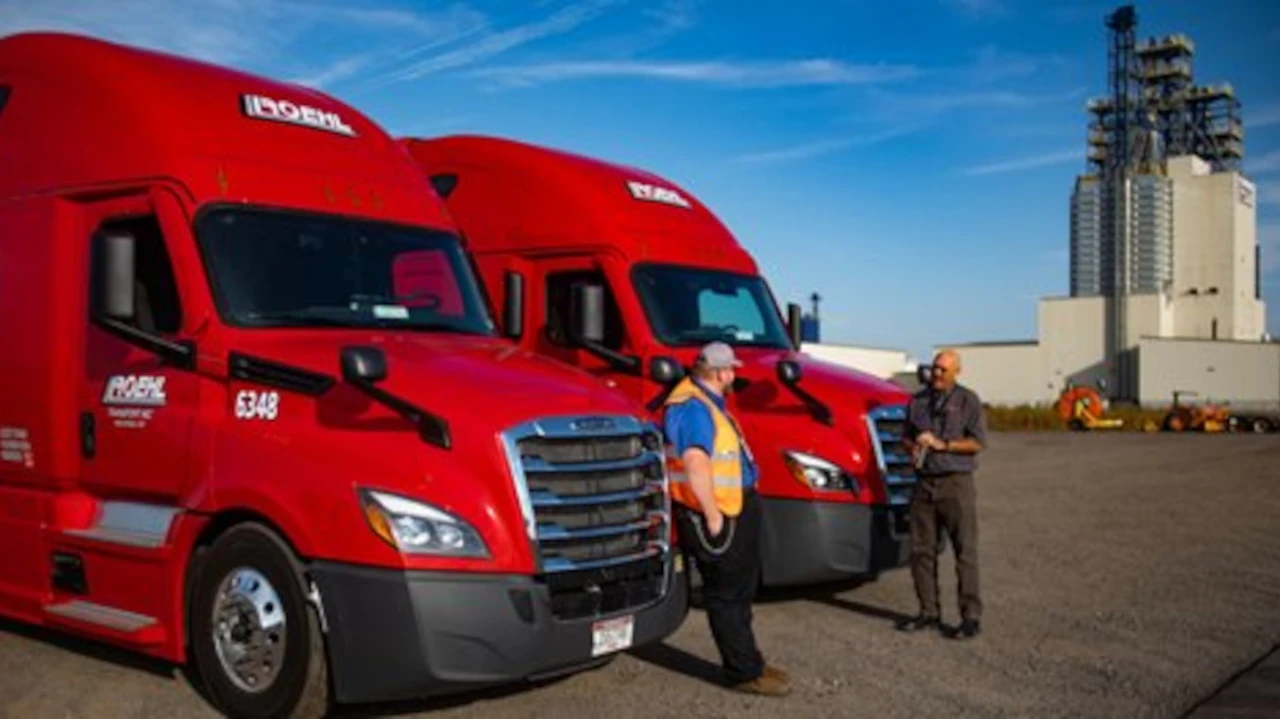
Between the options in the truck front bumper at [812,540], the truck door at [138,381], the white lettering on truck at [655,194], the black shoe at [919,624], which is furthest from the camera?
the white lettering on truck at [655,194]

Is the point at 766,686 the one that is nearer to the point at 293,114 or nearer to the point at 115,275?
the point at 115,275

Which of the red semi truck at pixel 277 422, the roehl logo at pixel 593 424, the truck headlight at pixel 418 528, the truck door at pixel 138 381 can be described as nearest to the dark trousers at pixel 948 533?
the red semi truck at pixel 277 422

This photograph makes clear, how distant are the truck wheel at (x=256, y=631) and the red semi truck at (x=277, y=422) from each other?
0.05 feet

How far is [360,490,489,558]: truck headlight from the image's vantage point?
560 cm

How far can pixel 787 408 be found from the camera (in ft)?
31.4

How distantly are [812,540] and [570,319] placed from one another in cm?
252

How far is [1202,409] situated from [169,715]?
4471 cm

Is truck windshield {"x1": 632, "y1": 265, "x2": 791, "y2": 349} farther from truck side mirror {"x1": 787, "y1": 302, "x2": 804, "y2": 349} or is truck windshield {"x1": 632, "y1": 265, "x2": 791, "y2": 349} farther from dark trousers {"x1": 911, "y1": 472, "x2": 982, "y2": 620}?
dark trousers {"x1": 911, "y1": 472, "x2": 982, "y2": 620}

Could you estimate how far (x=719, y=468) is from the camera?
6.80 m

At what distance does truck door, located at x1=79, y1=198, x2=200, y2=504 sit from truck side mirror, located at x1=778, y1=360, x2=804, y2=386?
442cm

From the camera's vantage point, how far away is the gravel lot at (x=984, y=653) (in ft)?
22.0

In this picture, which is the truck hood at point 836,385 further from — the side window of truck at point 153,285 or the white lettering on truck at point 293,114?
the side window of truck at point 153,285

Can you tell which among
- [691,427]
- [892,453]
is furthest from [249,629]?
[892,453]

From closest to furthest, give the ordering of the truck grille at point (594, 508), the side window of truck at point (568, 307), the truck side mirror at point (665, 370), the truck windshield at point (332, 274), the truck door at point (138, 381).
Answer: the truck grille at point (594, 508)
the truck door at point (138, 381)
the truck windshield at point (332, 274)
the truck side mirror at point (665, 370)
the side window of truck at point (568, 307)
